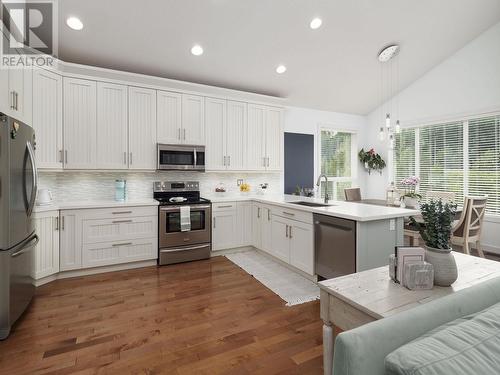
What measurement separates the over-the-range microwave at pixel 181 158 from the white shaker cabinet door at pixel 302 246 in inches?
69.9

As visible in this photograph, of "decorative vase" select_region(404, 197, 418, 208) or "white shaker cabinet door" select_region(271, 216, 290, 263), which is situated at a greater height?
"decorative vase" select_region(404, 197, 418, 208)

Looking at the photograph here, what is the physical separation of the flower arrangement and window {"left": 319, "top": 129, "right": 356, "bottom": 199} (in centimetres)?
22

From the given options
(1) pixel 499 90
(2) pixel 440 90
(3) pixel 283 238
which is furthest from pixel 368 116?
(3) pixel 283 238

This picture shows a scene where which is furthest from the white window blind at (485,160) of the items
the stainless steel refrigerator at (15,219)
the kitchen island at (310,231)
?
the stainless steel refrigerator at (15,219)

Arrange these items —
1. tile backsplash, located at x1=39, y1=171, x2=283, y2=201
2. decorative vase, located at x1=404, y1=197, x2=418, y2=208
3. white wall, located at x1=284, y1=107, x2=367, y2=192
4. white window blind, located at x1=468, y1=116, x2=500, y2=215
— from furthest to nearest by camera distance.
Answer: white wall, located at x1=284, y1=107, x2=367, y2=192, white window blind, located at x1=468, y1=116, x2=500, y2=215, decorative vase, located at x1=404, y1=197, x2=418, y2=208, tile backsplash, located at x1=39, y1=171, x2=283, y2=201

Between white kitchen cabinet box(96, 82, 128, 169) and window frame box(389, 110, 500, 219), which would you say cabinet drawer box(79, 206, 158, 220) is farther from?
window frame box(389, 110, 500, 219)

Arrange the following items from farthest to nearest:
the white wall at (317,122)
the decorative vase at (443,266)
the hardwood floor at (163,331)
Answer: the white wall at (317,122) → the hardwood floor at (163,331) → the decorative vase at (443,266)

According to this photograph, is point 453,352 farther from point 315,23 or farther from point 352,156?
point 352,156

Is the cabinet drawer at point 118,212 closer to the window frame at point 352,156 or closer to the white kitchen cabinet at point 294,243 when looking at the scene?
the white kitchen cabinet at point 294,243

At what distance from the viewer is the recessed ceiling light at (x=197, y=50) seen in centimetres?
373

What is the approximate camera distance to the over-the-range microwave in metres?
3.98

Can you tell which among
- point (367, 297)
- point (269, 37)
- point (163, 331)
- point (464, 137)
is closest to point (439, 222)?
point (367, 297)

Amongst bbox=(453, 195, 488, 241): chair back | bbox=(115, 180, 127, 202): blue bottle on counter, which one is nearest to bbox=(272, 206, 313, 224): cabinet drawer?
bbox=(453, 195, 488, 241): chair back

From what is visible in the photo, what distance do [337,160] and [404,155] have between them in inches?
54.8
